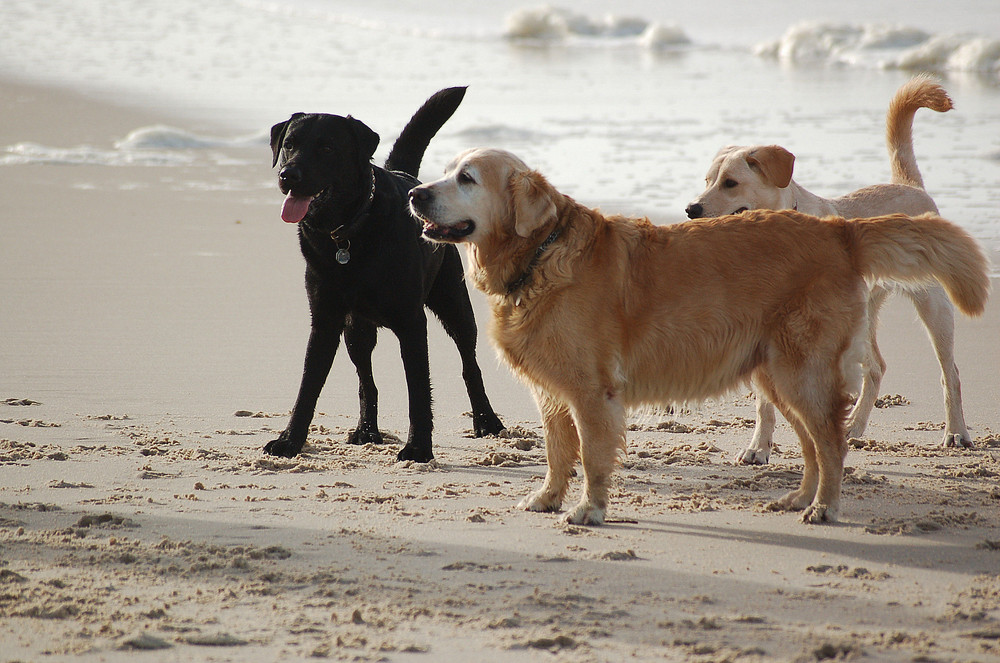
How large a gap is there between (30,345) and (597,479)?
4.09 m

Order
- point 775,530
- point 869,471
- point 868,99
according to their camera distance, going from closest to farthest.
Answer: point 775,530
point 869,471
point 868,99

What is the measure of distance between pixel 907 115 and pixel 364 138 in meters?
3.28

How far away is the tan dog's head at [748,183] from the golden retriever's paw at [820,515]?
1.88 m

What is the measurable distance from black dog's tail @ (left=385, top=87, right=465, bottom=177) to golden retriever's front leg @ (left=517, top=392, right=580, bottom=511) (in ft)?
7.09

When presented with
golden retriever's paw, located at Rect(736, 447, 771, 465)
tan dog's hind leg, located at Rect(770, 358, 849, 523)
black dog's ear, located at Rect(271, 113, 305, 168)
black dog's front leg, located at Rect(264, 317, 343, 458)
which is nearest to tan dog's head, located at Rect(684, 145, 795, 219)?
golden retriever's paw, located at Rect(736, 447, 771, 465)

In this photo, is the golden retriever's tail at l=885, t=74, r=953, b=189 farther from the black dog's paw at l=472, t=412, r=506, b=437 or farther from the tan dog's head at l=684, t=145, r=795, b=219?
the black dog's paw at l=472, t=412, r=506, b=437

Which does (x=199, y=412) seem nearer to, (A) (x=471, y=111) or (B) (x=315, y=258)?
(B) (x=315, y=258)

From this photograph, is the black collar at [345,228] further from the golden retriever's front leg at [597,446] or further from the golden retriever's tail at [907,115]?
the golden retriever's tail at [907,115]

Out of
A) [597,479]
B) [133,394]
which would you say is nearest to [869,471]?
[597,479]

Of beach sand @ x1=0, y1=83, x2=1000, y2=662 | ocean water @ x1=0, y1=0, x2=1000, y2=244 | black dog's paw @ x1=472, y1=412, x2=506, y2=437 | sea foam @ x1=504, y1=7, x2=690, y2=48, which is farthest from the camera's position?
sea foam @ x1=504, y1=7, x2=690, y2=48

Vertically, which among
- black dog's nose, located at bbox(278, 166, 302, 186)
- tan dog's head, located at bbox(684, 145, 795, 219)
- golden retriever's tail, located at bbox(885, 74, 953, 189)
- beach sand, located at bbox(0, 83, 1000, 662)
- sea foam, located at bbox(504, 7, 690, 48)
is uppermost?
sea foam, located at bbox(504, 7, 690, 48)

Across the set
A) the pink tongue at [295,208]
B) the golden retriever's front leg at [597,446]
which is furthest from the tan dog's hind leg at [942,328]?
the pink tongue at [295,208]

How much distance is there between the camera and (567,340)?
13.9 ft

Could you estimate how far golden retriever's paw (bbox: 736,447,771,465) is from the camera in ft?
17.3
